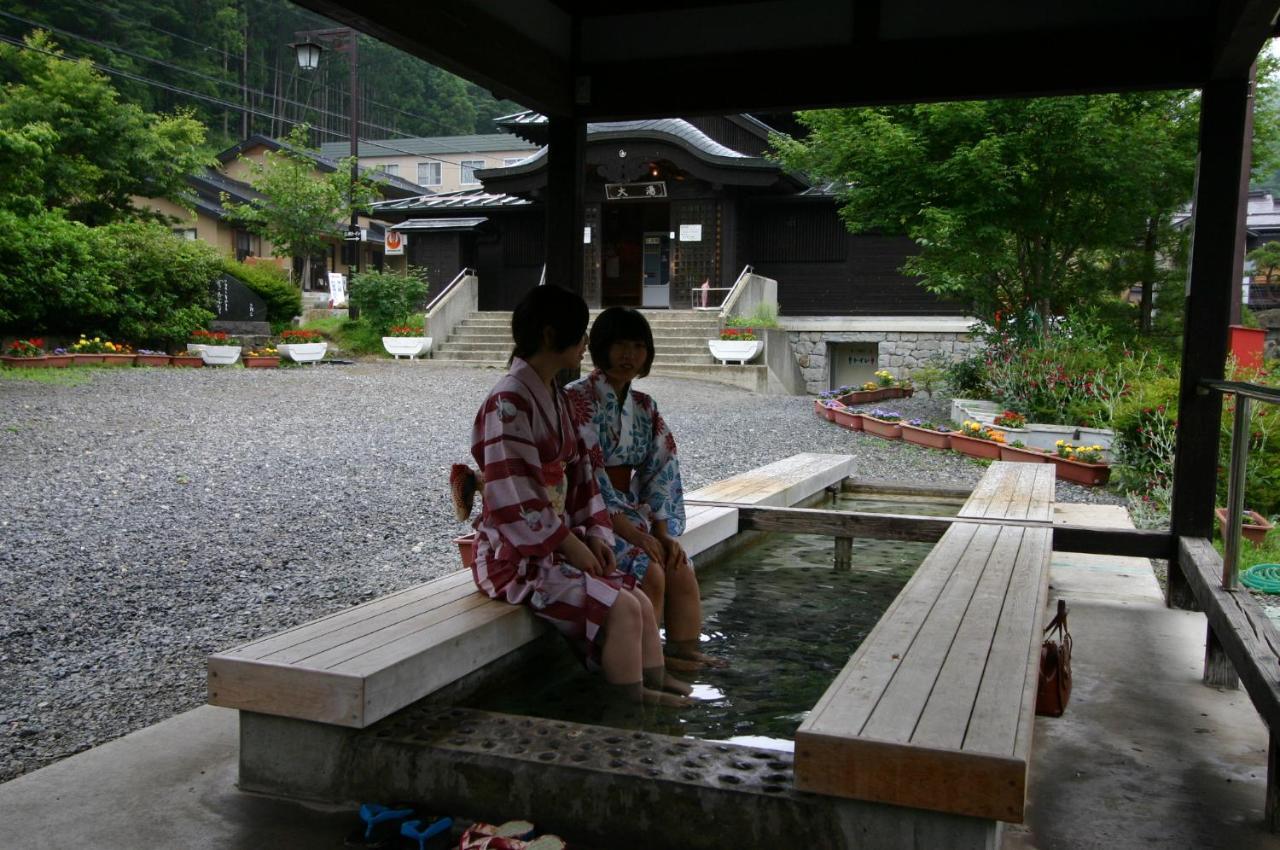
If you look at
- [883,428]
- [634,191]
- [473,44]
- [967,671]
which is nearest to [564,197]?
[473,44]

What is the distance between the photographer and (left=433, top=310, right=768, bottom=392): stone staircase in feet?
63.7

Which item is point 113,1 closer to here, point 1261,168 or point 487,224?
point 487,224

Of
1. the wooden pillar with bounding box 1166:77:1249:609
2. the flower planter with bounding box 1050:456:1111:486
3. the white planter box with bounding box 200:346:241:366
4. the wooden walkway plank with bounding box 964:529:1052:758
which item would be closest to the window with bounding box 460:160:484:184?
the white planter box with bounding box 200:346:241:366

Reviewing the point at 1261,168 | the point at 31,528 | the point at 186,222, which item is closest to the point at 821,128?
the point at 1261,168

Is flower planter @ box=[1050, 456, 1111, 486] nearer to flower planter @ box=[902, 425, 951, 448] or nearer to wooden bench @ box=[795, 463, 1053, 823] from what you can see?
flower planter @ box=[902, 425, 951, 448]

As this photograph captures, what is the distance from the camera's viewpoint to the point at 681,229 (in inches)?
913

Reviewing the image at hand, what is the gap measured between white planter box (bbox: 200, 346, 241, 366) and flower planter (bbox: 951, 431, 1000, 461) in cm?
1219

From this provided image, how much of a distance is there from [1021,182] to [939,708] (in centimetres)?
1231

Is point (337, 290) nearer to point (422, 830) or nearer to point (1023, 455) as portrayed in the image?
point (1023, 455)

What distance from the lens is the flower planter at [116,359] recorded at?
16.2 m

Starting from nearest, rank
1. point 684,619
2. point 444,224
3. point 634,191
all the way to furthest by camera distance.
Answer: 1. point 684,619
2. point 634,191
3. point 444,224

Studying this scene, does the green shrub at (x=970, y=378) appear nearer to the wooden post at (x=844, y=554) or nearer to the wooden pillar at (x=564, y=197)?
the wooden post at (x=844, y=554)

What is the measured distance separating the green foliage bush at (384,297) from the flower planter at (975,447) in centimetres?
1356

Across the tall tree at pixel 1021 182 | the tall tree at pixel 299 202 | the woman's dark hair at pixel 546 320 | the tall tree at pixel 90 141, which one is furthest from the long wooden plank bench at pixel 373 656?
the tall tree at pixel 299 202
